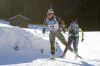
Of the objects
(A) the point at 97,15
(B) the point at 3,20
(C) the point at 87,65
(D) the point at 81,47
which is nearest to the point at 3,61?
(C) the point at 87,65

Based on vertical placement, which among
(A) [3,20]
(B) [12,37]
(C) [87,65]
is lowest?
(C) [87,65]

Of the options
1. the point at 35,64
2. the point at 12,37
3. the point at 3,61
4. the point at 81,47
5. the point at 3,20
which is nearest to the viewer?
the point at 35,64

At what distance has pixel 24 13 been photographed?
26.8 meters

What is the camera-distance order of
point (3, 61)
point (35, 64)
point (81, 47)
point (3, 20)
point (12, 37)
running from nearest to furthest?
point (35, 64) < point (3, 61) < point (12, 37) < point (81, 47) < point (3, 20)

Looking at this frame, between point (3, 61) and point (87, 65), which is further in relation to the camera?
point (3, 61)

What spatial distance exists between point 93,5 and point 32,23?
194 inches

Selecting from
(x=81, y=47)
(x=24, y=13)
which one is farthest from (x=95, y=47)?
(x=24, y=13)

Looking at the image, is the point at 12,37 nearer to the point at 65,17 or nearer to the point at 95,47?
the point at 95,47

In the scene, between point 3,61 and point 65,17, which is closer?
point 3,61

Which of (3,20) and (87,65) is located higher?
(3,20)

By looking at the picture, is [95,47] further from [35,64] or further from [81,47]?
[35,64]

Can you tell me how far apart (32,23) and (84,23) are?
3.99 meters

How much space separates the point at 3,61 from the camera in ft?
42.8

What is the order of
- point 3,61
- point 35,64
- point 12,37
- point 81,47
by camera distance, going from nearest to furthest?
1. point 35,64
2. point 3,61
3. point 12,37
4. point 81,47
